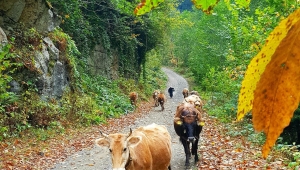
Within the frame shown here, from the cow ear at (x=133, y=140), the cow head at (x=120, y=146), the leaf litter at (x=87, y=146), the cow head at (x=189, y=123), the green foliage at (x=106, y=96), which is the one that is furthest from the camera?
the green foliage at (x=106, y=96)

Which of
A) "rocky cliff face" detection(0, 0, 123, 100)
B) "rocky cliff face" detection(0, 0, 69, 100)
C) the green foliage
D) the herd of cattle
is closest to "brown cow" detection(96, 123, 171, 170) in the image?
the herd of cattle

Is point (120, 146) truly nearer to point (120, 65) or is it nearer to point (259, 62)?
point (259, 62)

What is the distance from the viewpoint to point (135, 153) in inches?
178

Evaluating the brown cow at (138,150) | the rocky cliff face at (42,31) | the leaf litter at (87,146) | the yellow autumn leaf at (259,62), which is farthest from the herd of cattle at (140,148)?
the rocky cliff face at (42,31)

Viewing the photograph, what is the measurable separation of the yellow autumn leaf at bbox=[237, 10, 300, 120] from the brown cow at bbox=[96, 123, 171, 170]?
3.99 m

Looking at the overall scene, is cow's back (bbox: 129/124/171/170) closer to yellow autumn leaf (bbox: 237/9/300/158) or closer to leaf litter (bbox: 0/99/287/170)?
leaf litter (bbox: 0/99/287/170)

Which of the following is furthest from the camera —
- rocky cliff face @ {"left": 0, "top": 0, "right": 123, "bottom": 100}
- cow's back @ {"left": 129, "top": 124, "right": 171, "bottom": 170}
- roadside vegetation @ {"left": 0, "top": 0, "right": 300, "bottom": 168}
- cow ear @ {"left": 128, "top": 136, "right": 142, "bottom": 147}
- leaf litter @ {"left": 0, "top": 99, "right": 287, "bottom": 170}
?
rocky cliff face @ {"left": 0, "top": 0, "right": 123, "bottom": 100}

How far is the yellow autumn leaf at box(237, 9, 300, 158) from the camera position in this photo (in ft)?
0.92

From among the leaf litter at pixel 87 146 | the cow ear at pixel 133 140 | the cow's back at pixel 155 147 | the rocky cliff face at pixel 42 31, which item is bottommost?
the leaf litter at pixel 87 146

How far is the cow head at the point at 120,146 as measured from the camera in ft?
13.8

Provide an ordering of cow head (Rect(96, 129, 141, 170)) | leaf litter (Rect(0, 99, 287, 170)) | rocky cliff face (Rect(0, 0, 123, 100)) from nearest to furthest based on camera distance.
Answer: cow head (Rect(96, 129, 141, 170))
leaf litter (Rect(0, 99, 287, 170))
rocky cliff face (Rect(0, 0, 123, 100))

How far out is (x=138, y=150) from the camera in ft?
15.1

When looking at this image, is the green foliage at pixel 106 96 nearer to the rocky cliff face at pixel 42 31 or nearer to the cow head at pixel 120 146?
the rocky cliff face at pixel 42 31

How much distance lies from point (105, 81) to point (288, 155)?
558 inches
